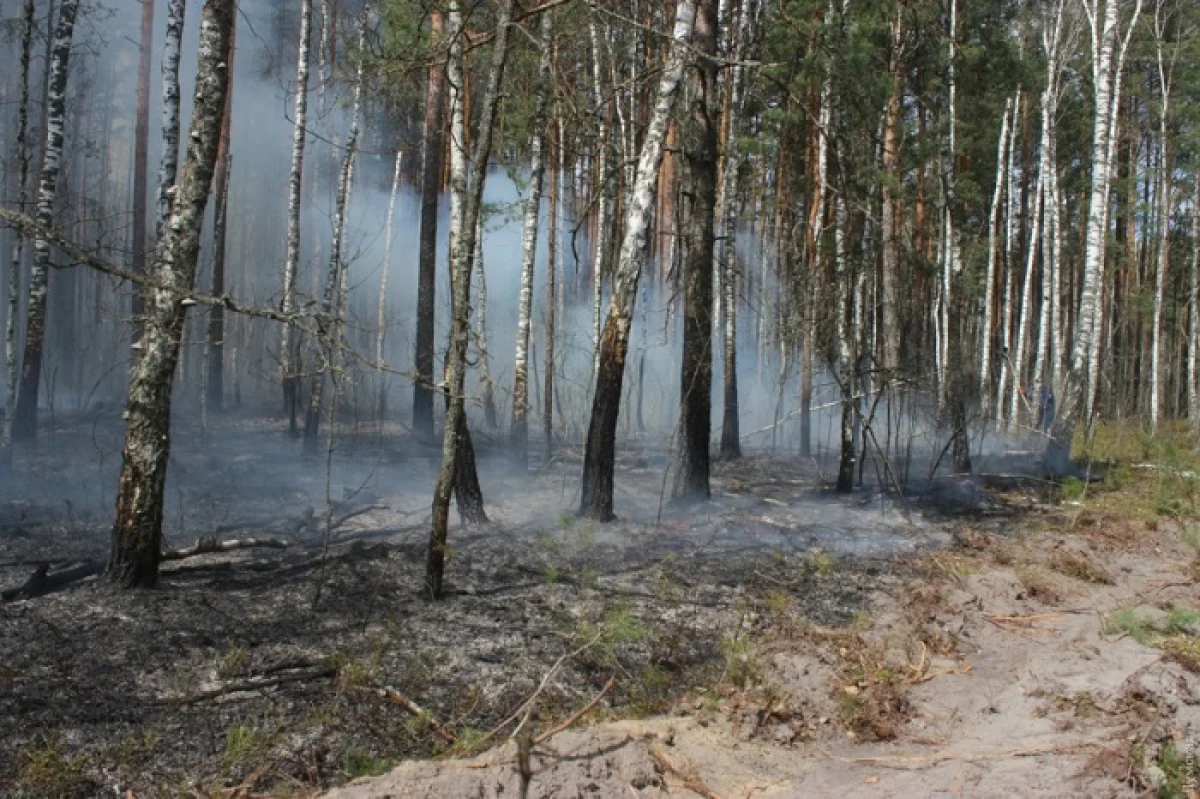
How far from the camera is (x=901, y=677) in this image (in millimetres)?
5090

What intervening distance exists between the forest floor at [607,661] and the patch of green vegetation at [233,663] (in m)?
0.02

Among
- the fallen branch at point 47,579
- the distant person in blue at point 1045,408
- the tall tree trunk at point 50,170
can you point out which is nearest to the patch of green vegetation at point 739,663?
the fallen branch at point 47,579

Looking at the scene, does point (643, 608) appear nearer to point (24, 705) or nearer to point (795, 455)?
point (24, 705)

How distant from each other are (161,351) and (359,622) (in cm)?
217

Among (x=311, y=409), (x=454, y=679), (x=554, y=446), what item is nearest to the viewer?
(x=454, y=679)

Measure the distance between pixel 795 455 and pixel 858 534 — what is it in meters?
8.74

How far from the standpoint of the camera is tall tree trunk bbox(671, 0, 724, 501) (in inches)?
375

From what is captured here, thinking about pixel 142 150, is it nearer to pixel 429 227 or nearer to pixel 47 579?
pixel 429 227

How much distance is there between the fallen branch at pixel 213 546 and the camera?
6282mm

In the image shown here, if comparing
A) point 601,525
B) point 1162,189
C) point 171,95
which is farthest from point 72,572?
point 1162,189

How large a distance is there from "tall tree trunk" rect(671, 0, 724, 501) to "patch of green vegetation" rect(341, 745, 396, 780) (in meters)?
6.01

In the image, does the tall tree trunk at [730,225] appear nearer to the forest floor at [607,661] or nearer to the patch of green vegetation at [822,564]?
the forest floor at [607,661]

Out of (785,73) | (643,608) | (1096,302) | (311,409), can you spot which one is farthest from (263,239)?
(643,608)

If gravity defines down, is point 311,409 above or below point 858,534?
above
